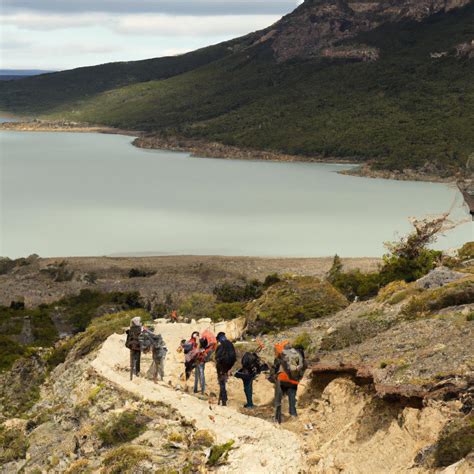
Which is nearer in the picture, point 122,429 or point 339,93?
point 122,429

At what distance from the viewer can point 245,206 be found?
224ft

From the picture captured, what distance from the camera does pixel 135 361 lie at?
16047 millimetres

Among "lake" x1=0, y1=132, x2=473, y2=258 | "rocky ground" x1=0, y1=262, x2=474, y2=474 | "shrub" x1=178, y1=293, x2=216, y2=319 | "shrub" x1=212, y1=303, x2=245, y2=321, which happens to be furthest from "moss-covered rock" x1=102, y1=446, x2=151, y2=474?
"lake" x1=0, y1=132, x2=473, y2=258

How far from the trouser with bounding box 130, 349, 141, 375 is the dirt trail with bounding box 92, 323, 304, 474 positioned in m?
0.21

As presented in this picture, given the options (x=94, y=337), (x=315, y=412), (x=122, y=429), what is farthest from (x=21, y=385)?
(x=315, y=412)

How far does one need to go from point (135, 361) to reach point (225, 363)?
2559mm

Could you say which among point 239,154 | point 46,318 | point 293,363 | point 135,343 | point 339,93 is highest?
point 339,93

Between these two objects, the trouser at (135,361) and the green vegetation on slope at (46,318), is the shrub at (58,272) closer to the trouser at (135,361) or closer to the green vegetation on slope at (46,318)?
the green vegetation on slope at (46,318)

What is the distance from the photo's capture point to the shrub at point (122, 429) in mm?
13164

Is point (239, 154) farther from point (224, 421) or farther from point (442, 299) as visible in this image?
point (224, 421)

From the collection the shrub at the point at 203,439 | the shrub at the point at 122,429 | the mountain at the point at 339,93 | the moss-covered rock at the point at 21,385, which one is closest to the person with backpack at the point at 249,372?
the shrub at the point at 203,439

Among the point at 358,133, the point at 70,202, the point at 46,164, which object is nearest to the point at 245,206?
the point at 70,202

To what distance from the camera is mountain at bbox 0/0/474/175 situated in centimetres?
10900

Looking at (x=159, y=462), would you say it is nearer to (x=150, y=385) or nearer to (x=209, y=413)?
(x=209, y=413)
